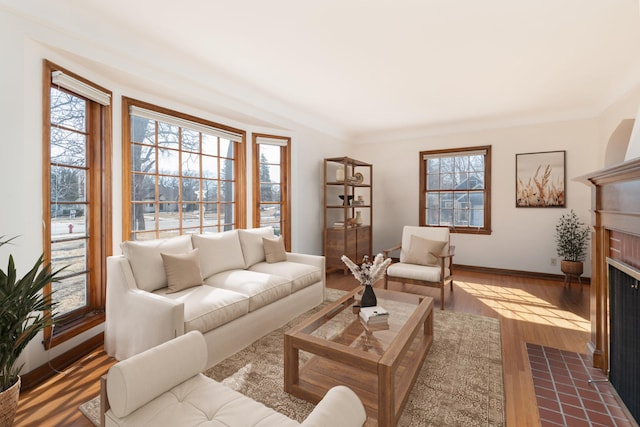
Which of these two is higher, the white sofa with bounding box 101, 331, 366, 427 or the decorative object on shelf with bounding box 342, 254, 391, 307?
the decorative object on shelf with bounding box 342, 254, 391, 307

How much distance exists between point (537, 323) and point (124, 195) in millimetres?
4339

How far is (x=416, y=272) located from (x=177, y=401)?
9.35ft

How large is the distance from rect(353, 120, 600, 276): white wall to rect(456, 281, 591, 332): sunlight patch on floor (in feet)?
3.47

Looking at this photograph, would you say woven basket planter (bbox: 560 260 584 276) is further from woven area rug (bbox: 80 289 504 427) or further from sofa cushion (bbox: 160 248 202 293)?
sofa cushion (bbox: 160 248 202 293)

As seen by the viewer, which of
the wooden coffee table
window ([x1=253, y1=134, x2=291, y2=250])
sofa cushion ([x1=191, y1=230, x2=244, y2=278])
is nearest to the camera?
the wooden coffee table

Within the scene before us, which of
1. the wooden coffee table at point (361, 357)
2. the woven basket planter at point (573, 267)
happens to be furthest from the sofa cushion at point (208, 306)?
the woven basket planter at point (573, 267)

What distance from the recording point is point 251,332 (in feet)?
8.48

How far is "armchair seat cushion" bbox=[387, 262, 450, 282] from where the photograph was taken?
3469mm

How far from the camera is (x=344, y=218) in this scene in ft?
16.6

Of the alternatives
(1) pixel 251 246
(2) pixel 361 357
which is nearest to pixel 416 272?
(1) pixel 251 246

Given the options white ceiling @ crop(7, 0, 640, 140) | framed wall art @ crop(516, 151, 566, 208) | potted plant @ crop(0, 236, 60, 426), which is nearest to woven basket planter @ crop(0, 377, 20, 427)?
potted plant @ crop(0, 236, 60, 426)

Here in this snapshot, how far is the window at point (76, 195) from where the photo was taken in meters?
2.30

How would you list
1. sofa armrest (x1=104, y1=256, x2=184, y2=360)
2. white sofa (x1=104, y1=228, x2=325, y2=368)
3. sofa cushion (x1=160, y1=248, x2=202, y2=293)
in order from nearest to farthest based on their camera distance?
sofa armrest (x1=104, y1=256, x2=184, y2=360) → white sofa (x1=104, y1=228, x2=325, y2=368) → sofa cushion (x1=160, y1=248, x2=202, y2=293)

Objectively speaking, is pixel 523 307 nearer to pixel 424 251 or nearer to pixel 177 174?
pixel 424 251
